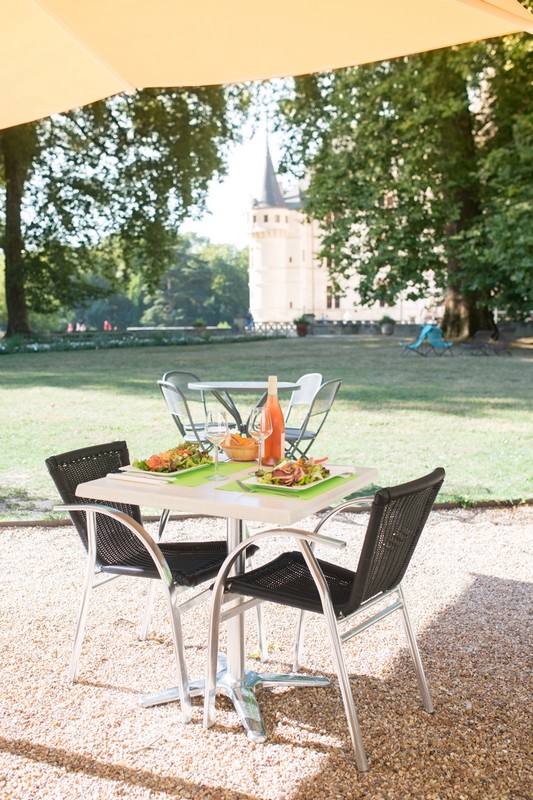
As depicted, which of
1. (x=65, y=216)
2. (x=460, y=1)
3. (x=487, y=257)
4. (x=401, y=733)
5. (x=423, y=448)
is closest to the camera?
(x=460, y=1)

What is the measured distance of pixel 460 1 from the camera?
2.70 metres

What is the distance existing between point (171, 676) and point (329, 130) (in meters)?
24.7

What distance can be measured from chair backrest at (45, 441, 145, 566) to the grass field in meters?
2.67

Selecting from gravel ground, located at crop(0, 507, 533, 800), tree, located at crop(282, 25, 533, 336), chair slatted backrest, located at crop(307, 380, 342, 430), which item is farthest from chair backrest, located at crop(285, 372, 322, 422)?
tree, located at crop(282, 25, 533, 336)

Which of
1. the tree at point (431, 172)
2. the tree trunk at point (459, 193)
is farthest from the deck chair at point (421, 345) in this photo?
the tree trunk at point (459, 193)

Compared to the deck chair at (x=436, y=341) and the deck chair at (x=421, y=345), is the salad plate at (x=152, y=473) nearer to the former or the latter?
the deck chair at (x=436, y=341)

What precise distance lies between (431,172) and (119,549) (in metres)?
22.3

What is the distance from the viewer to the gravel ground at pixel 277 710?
2.63 metres

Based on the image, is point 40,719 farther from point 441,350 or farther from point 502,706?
point 441,350

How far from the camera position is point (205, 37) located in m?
3.11

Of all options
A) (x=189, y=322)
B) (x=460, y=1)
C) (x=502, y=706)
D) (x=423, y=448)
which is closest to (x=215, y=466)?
(x=502, y=706)

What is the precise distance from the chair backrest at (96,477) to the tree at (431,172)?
739 inches

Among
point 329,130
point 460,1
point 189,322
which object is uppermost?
point 329,130

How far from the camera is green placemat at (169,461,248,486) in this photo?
3.13m
